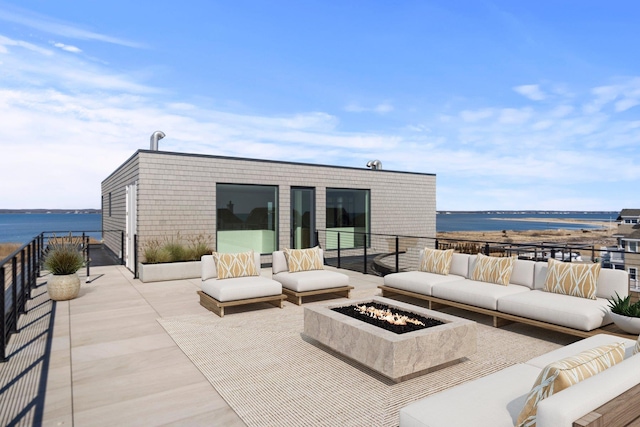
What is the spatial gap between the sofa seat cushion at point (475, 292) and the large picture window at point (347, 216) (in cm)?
584

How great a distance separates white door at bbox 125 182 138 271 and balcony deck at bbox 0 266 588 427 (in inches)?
115

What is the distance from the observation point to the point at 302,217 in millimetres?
10898

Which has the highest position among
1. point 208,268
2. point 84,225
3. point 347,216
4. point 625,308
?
point 347,216

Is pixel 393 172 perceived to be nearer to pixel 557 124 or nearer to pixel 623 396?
pixel 557 124

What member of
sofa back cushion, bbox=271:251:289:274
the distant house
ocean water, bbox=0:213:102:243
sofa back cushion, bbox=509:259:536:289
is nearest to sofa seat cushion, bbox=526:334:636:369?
sofa back cushion, bbox=509:259:536:289

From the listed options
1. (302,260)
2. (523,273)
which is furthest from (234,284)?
(523,273)

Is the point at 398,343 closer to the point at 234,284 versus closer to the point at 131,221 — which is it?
the point at 234,284

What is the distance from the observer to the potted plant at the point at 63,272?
19.3ft

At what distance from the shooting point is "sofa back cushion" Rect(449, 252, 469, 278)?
5621mm

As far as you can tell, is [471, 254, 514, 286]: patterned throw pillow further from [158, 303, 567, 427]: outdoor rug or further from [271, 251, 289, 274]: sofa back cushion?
[271, 251, 289, 274]: sofa back cushion

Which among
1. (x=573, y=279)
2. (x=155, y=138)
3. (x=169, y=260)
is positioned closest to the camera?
(x=573, y=279)

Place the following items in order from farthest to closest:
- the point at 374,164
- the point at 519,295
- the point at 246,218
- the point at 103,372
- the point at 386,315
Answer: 1. the point at 374,164
2. the point at 246,218
3. the point at 519,295
4. the point at 386,315
5. the point at 103,372

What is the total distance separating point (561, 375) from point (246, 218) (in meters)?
8.95

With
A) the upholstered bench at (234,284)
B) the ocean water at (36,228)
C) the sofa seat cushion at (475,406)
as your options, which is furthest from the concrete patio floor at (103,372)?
the ocean water at (36,228)
